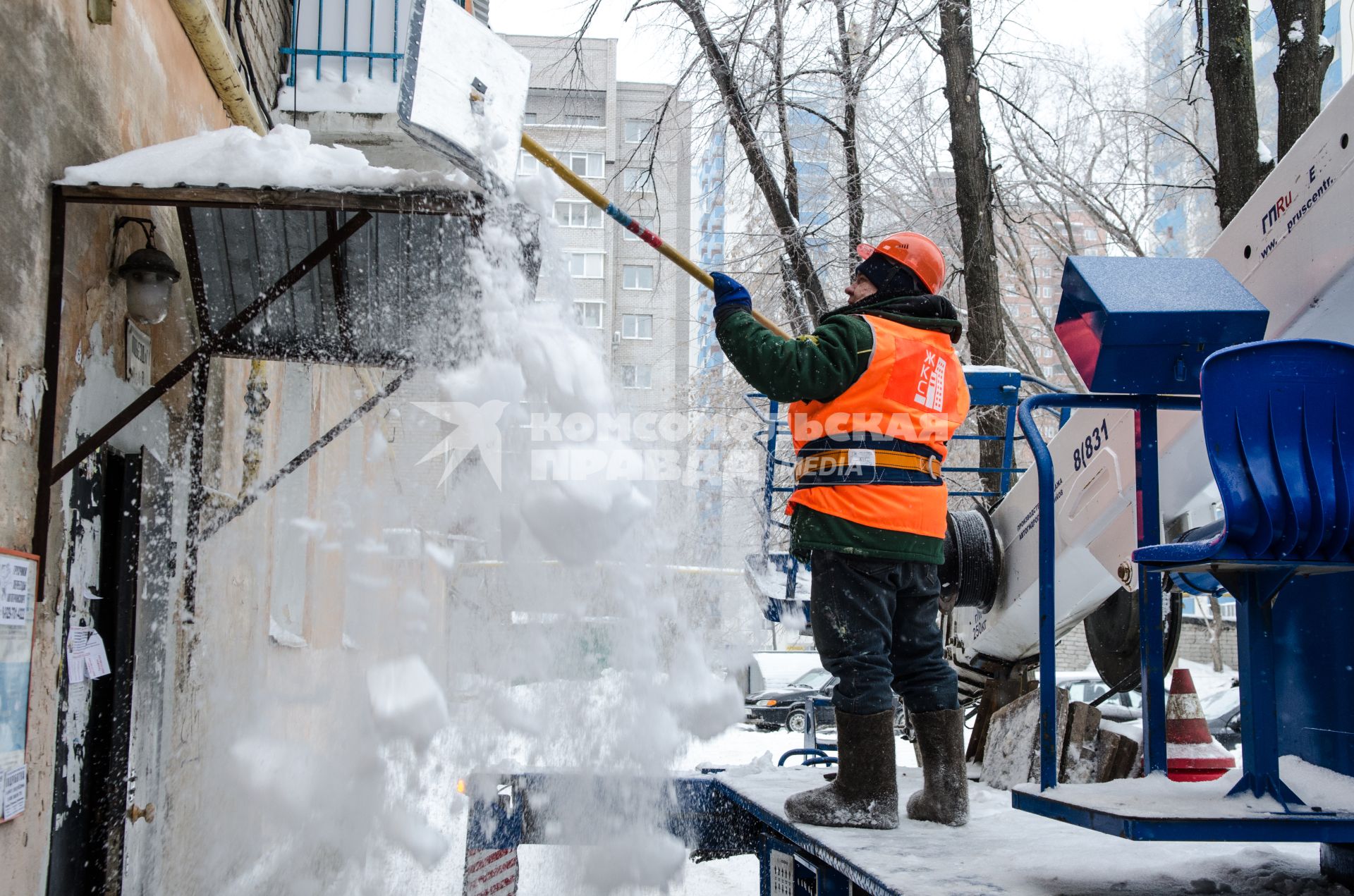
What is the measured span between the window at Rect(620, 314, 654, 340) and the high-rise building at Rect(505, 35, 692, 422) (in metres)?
0.05

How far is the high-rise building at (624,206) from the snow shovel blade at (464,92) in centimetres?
545

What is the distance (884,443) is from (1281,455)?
1.14 meters

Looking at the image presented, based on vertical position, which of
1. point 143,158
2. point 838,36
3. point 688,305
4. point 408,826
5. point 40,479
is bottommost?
→ point 408,826

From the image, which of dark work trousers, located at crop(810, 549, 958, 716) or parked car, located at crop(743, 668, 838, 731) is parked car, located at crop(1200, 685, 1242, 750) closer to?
parked car, located at crop(743, 668, 838, 731)

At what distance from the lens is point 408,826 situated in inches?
160

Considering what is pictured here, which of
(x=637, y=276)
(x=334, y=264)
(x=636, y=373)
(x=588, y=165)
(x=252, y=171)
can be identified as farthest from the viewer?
(x=637, y=276)

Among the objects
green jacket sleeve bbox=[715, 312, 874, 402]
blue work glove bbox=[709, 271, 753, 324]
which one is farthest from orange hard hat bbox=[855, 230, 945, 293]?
blue work glove bbox=[709, 271, 753, 324]

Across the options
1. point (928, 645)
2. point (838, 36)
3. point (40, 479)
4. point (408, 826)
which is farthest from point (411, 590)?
point (838, 36)

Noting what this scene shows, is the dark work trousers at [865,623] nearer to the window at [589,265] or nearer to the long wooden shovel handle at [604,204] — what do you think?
the long wooden shovel handle at [604,204]

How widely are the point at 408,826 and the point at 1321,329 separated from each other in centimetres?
344

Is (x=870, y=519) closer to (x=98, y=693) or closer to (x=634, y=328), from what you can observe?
(x=98, y=693)

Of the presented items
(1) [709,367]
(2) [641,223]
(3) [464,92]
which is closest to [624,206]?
(1) [709,367]

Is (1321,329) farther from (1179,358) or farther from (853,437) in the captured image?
(853,437)

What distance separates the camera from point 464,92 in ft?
11.9
